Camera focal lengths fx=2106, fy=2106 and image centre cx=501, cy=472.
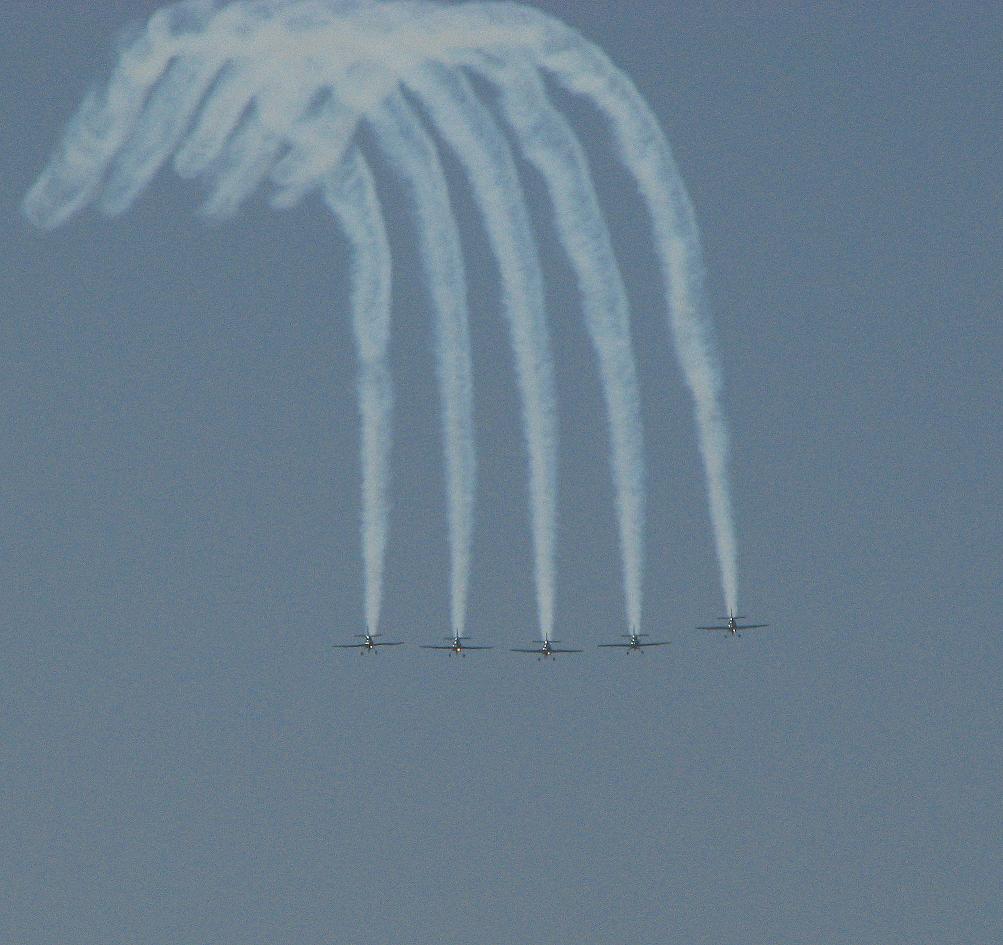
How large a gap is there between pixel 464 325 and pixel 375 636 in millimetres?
14228

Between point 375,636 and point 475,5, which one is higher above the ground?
point 475,5

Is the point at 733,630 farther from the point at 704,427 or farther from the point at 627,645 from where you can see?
the point at 704,427

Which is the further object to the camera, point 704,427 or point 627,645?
point 627,645

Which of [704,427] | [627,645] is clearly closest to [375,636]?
[627,645]

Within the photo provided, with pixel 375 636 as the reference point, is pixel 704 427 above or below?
above

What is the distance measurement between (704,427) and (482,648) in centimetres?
1125

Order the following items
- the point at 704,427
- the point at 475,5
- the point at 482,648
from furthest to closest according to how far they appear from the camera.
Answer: the point at 482,648
the point at 704,427
the point at 475,5

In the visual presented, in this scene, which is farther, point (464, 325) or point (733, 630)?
point (733, 630)

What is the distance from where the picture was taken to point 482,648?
58.8 metres

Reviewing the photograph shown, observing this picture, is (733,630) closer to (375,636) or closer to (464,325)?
(375,636)

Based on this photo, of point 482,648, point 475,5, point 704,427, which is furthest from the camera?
point 482,648

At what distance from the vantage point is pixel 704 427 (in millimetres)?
50938

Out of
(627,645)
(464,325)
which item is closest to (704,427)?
(464,325)

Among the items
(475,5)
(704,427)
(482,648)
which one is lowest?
(482,648)
